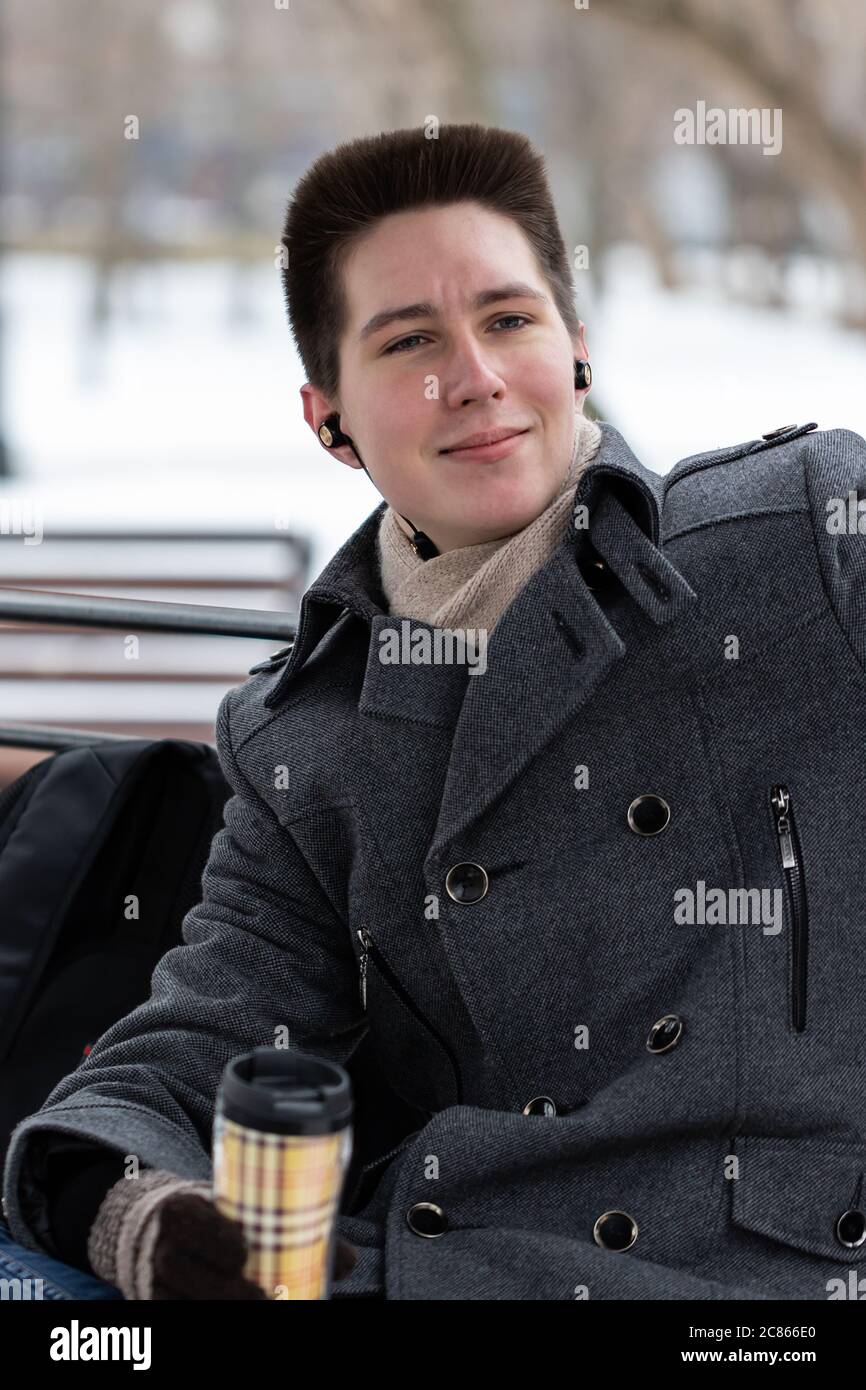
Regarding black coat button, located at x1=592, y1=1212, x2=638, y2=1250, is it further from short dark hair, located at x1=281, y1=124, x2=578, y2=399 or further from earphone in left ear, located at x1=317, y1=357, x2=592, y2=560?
short dark hair, located at x1=281, y1=124, x2=578, y2=399

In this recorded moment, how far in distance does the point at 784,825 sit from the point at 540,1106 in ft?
1.32

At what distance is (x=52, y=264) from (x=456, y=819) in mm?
21861

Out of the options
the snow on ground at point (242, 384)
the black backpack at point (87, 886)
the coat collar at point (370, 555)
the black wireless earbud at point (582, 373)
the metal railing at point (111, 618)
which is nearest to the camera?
the coat collar at point (370, 555)

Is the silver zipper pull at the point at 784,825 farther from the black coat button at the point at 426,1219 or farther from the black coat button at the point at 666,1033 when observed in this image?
the black coat button at the point at 426,1219

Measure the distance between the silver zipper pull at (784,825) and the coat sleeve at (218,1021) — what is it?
0.53 m

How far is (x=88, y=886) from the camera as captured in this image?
2266 millimetres

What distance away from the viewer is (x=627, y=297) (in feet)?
71.9

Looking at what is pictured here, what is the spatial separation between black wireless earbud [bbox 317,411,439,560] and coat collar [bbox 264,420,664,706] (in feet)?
0.25

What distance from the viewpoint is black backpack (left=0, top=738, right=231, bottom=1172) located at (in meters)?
2.19

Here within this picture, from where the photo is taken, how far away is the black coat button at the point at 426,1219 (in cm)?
175

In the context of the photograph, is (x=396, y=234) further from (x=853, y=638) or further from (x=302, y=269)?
(x=853, y=638)

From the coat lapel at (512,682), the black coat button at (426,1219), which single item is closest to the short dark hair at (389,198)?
the coat lapel at (512,682)
